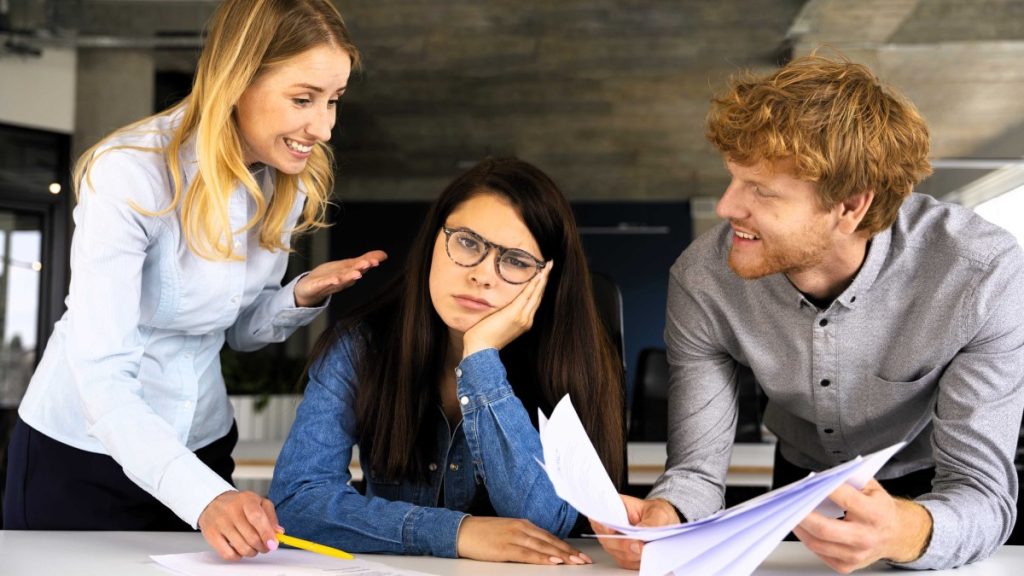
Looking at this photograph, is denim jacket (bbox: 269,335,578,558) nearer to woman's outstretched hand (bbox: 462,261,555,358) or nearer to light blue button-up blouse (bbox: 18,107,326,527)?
woman's outstretched hand (bbox: 462,261,555,358)

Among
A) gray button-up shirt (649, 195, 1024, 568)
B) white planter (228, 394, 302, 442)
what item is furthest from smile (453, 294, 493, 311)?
white planter (228, 394, 302, 442)

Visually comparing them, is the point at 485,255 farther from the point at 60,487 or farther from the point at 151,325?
the point at 60,487

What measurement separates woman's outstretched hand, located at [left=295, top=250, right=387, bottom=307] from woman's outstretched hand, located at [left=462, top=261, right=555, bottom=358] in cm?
31

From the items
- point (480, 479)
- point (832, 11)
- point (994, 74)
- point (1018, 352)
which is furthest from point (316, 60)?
point (994, 74)

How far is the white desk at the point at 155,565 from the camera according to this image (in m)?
1.24

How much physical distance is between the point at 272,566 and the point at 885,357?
108 centimetres

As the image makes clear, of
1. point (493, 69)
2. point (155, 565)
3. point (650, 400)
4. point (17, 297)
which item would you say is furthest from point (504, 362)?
point (493, 69)

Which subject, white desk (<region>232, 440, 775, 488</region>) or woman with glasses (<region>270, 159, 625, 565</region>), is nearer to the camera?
woman with glasses (<region>270, 159, 625, 565</region>)

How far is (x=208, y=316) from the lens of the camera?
1756 millimetres

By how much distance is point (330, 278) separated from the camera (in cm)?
187

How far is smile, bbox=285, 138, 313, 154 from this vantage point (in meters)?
1.70

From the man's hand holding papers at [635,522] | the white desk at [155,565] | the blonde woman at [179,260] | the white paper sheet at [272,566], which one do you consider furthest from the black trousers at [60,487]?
the man's hand holding papers at [635,522]

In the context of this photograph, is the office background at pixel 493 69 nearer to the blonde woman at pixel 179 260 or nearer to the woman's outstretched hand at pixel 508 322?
the blonde woman at pixel 179 260

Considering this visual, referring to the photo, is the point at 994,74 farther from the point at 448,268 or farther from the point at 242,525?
the point at 242,525
